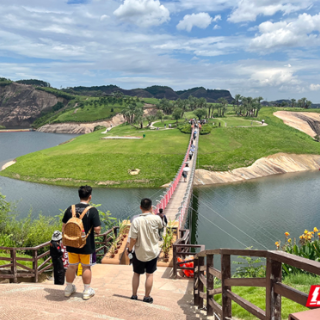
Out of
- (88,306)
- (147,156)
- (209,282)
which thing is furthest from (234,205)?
(88,306)

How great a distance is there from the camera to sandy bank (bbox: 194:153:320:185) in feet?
165

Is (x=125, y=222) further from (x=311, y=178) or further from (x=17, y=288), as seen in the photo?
(x=311, y=178)

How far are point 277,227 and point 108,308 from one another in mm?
24956

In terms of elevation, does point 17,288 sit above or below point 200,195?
above

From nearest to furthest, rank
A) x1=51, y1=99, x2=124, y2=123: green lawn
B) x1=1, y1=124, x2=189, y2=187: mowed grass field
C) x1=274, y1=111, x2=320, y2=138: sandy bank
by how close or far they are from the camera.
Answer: x1=1, y1=124, x2=189, y2=187: mowed grass field, x1=274, y1=111, x2=320, y2=138: sandy bank, x1=51, y1=99, x2=124, y2=123: green lawn

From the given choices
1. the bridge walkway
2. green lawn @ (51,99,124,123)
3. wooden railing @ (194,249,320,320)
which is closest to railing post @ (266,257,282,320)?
wooden railing @ (194,249,320,320)

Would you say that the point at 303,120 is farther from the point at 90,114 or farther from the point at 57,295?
the point at 57,295

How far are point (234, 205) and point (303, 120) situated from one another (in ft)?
274

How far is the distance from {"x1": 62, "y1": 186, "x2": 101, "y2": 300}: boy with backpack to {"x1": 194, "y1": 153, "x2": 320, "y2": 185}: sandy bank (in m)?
42.5

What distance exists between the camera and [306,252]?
10047 mm

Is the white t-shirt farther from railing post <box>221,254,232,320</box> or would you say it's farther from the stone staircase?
railing post <box>221,254,232,320</box>

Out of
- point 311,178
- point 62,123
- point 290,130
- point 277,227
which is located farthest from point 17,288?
point 62,123

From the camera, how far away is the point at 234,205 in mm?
35750

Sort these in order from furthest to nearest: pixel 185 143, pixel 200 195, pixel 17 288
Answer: pixel 185 143 < pixel 200 195 < pixel 17 288
